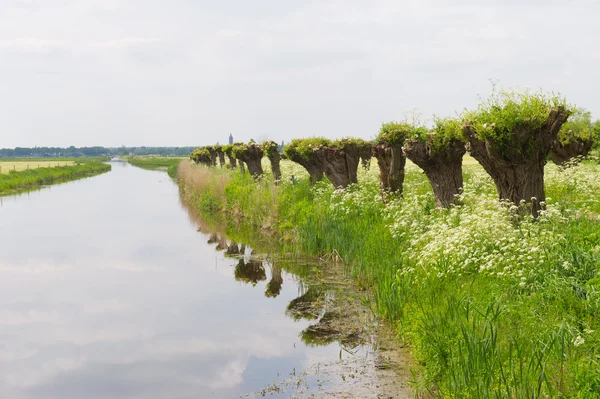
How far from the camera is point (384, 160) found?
18.5 m

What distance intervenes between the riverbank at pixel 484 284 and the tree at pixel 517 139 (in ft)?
2.07

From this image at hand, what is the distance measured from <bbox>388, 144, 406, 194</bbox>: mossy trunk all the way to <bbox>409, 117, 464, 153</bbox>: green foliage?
2.62 metres

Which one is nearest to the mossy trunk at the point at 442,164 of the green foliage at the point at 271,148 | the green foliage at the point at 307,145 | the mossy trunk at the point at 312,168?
the green foliage at the point at 307,145

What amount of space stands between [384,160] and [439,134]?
14.3ft

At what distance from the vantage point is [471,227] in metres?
9.93

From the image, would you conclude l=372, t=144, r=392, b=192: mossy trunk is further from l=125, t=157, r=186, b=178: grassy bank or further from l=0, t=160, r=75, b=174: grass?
l=0, t=160, r=75, b=174: grass

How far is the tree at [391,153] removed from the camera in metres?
17.2

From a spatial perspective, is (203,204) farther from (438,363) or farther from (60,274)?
(438,363)

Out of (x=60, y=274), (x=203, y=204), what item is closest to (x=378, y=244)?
(x=60, y=274)

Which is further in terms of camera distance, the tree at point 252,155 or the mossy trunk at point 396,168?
the tree at point 252,155

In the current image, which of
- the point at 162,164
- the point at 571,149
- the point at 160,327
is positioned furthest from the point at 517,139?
the point at 162,164

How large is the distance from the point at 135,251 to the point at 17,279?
4464 mm

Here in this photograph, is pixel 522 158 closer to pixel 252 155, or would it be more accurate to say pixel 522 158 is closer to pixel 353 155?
pixel 353 155

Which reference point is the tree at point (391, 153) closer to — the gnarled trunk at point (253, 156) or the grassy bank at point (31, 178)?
the gnarled trunk at point (253, 156)
